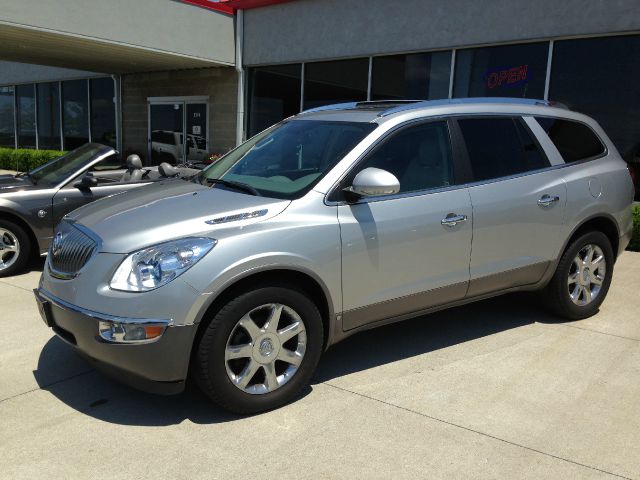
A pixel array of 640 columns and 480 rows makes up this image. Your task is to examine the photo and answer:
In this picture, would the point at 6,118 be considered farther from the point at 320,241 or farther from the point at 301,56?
the point at 320,241

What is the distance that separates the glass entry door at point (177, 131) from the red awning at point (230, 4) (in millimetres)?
2402

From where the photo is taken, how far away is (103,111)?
1825 cm

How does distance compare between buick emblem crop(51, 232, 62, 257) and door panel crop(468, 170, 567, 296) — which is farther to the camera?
door panel crop(468, 170, 567, 296)

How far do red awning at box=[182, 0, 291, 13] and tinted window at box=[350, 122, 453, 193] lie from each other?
9.81m

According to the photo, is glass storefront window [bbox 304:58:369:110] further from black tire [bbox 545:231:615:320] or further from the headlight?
the headlight

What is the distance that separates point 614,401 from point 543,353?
2.52 ft

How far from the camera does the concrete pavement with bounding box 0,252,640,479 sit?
292cm

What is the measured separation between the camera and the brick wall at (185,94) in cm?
1432

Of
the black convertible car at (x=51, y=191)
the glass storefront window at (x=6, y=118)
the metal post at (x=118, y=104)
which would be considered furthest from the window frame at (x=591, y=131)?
the glass storefront window at (x=6, y=118)

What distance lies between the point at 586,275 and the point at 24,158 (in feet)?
60.3

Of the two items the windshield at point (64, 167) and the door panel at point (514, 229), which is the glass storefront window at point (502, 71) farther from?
the windshield at point (64, 167)

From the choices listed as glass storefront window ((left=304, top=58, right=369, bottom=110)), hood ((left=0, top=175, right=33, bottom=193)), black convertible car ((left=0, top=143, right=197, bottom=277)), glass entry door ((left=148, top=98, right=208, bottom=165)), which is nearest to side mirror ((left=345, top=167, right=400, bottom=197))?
black convertible car ((left=0, top=143, right=197, bottom=277))

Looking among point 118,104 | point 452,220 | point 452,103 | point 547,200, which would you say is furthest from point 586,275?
point 118,104

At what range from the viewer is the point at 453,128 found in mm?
4203
